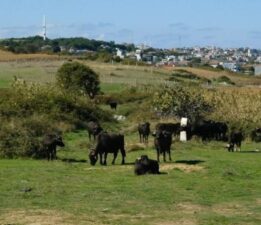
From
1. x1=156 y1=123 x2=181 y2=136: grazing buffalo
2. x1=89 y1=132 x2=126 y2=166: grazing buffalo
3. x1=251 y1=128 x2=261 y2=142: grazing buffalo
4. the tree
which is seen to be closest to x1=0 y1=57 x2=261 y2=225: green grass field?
x1=89 y1=132 x2=126 y2=166: grazing buffalo

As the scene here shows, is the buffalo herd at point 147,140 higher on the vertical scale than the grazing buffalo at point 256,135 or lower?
higher

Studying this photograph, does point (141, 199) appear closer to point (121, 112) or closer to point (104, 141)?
point (104, 141)

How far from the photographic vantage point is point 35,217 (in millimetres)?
18594

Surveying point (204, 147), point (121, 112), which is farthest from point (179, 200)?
point (121, 112)

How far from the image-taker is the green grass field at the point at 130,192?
18.9 m

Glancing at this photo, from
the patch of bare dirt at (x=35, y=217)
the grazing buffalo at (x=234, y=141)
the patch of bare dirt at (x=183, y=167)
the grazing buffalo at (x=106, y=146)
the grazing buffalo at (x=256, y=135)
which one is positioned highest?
the patch of bare dirt at (x=35, y=217)

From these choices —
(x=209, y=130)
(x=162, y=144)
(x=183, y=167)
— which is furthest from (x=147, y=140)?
(x=183, y=167)

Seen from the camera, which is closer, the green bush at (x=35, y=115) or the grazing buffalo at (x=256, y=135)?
the green bush at (x=35, y=115)

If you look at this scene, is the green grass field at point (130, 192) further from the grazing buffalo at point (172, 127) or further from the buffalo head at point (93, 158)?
the grazing buffalo at point (172, 127)

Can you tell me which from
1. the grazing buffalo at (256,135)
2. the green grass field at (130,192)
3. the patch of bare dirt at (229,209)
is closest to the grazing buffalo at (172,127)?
the grazing buffalo at (256,135)

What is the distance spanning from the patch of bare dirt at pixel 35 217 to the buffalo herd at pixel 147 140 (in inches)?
352

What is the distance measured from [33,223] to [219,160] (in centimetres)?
1642

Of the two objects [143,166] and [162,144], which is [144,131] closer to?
[162,144]

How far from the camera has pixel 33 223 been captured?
58.6 ft
